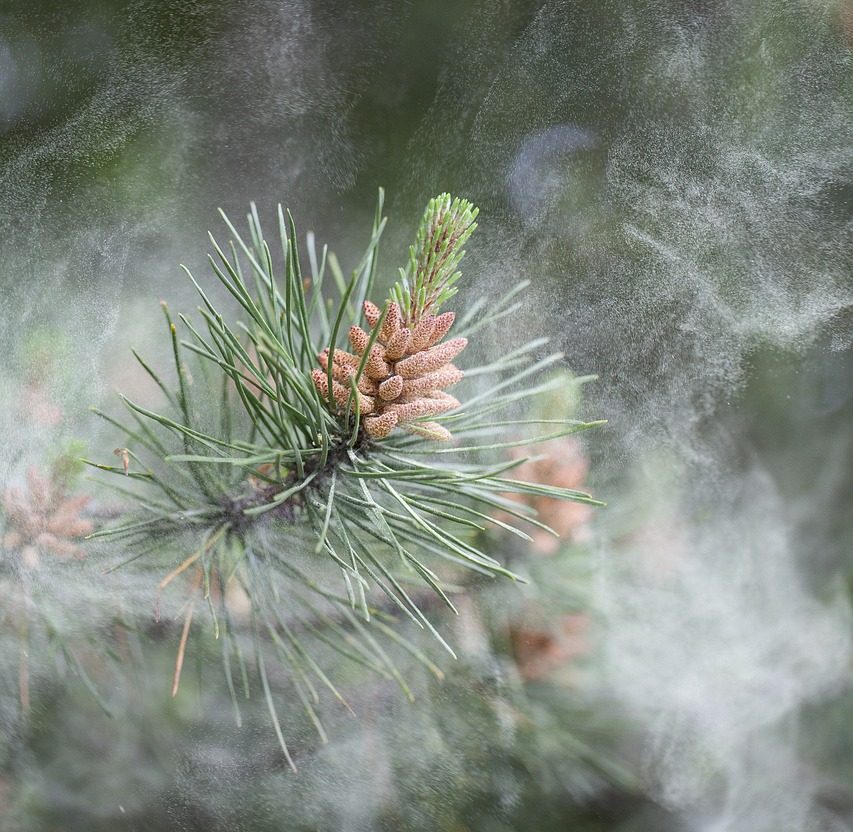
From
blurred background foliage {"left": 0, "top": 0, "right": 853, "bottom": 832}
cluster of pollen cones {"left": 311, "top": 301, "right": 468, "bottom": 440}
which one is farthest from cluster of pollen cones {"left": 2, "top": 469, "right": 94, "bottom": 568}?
cluster of pollen cones {"left": 311, "top": 301, "right": 468, "bottom": 440}

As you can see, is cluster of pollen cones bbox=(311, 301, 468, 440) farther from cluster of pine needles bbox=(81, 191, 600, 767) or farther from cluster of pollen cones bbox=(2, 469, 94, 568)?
cluster of pollen cones bbox=(2, 469, 94, 568)

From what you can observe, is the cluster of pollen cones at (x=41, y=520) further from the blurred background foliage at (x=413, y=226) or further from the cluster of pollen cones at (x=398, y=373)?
the cluster of pollen cones at (x=398, y=373)

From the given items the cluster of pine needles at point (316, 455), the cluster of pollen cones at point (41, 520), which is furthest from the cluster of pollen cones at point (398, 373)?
the cluster of pollen cones at point (41, 520)

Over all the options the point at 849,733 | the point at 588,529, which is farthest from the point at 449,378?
the point at 849,733

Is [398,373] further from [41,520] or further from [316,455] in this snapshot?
[41,520]

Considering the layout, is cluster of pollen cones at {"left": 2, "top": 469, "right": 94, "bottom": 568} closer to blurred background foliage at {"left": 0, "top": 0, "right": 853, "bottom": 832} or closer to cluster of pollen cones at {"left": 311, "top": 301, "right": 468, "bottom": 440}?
blurred background foliage at {"left": 0, "top": 0, "right": 853, "bottom": 832}

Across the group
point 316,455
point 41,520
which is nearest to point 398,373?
point 316,455
